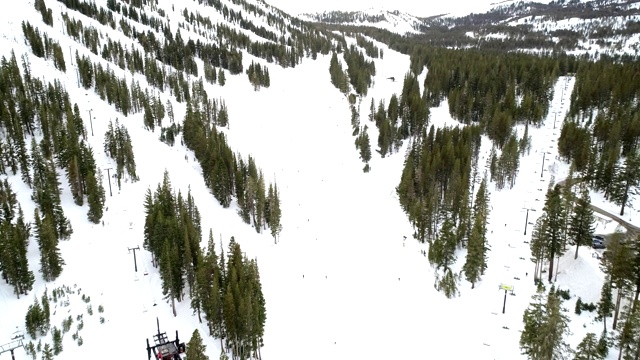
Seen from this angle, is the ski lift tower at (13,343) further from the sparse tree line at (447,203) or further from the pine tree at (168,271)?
the sparse tree line at (447,203)

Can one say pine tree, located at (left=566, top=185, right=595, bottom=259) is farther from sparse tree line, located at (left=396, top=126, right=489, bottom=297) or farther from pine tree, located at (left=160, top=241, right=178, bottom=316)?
pine tree, located at (left=160, top=241, right=178, bottom=316)

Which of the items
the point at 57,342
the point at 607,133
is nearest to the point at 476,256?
the point at 57,342

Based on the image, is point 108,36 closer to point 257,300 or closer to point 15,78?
point 15,78

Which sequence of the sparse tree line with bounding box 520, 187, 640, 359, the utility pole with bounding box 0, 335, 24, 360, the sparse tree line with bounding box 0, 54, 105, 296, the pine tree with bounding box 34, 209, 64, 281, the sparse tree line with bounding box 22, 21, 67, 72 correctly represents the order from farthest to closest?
the sparse tree line with bounding box 22, 21, 67, 72 → the pine tree with bounding box 34, 209, 64, 281 → the sparse tree line with bounding box 0, 54, 105, 296 → the utility pole with bounding box 0, 335, 24, 360 → the sparse tree line with bounding box 520, 187, 640, 359

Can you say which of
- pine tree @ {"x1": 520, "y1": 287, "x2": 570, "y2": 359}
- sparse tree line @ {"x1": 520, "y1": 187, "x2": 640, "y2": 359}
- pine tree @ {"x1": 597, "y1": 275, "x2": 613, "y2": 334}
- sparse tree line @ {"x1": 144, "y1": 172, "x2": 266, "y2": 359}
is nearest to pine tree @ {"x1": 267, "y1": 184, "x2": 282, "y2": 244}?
sparse tree line @ {"x1": 144, "y1": 172, "x2": 266, "y2": 359}

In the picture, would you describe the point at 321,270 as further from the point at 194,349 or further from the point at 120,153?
the point at 120,153

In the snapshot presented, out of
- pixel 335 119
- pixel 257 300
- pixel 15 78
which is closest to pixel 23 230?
pixel 257 300

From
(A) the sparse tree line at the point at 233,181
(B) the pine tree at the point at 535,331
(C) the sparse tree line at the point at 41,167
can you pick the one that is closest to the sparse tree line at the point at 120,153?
(C) the sparse tree line at the point at 41,167
